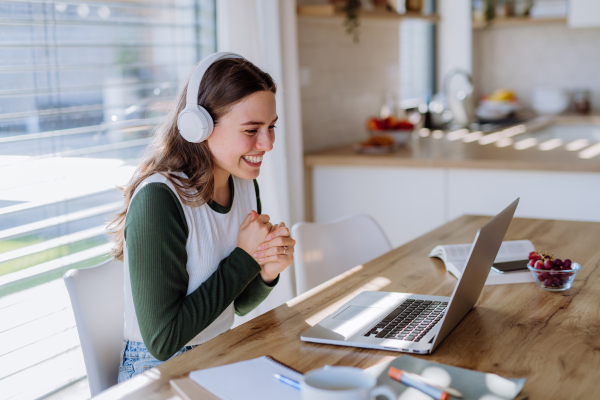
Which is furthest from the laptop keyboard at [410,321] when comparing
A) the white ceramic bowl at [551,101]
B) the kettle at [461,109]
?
the white ceramic bowl at [551,101]

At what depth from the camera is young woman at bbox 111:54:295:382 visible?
1.25 m

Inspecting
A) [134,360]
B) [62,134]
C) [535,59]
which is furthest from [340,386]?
[535,59]

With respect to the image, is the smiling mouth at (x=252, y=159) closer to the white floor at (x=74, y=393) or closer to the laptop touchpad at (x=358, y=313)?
the laptop touchpad at (x=358, y=313)

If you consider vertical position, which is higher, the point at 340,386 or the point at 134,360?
the point at 340,386

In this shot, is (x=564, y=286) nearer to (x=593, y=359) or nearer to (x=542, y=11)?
(x=593, y=359)

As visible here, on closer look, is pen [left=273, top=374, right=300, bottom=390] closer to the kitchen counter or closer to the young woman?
the young woman

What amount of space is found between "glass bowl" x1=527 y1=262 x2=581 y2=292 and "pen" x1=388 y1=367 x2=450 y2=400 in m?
0.62

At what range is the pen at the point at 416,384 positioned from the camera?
2.98 ft

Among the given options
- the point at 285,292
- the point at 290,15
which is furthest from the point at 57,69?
the point at 285,292

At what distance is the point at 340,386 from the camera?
80cm

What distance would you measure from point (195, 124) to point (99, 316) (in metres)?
0.49

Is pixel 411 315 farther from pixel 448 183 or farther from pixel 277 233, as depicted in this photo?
pixel 448 183

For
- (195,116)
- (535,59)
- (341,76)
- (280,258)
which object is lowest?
(280,258)

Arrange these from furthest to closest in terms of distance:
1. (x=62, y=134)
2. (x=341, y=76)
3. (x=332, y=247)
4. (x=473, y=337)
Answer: (x=341, y=76)
(x=62, y=134)
(x=332, y=247)
(x=473, y=337)
